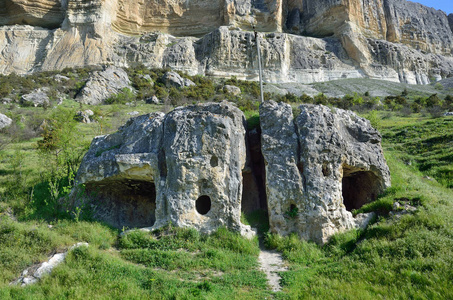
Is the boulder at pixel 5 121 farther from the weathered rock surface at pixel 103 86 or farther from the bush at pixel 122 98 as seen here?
the bush at pixel 122 98

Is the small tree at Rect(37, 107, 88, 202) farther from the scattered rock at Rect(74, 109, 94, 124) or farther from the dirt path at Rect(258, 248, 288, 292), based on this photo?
the scattered rock at Rect(74, 109, 94, 124)

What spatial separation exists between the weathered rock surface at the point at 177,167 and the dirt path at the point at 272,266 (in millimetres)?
887

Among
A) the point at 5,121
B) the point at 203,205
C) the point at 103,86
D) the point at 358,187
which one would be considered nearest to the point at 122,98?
the point at 103,86

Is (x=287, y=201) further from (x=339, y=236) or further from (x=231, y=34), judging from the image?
(x=231, y=34)

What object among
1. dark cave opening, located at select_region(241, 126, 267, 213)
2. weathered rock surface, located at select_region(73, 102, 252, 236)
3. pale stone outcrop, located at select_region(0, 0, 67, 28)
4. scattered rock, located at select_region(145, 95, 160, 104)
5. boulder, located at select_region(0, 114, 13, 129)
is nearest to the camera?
weathered rock surface, located at select_region(73, 102, 252, 236)

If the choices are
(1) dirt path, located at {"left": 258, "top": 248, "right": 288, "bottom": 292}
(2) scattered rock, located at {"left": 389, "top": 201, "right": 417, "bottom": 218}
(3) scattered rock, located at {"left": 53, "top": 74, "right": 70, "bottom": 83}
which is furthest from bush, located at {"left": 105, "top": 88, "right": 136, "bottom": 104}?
(2) scattered rock, located at {"left": 389, "top": 201, "right": 417, "bottom": 218}

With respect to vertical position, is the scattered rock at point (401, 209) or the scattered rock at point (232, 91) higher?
the scattered rock at point (232, 91)

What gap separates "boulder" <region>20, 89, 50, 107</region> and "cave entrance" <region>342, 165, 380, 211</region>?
1150 inches

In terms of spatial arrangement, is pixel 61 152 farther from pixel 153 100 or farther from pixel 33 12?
pixel 33 12

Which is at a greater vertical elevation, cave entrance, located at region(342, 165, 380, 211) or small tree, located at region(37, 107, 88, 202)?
small tree, located at region(37, 107, 88, 202)

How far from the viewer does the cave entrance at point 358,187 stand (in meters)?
10.8

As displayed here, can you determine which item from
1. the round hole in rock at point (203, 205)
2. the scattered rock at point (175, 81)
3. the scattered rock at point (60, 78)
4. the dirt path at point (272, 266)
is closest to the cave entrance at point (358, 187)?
the dirt path at point (272, 266)

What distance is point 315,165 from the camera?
960 cm

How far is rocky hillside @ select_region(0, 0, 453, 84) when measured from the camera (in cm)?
5062
